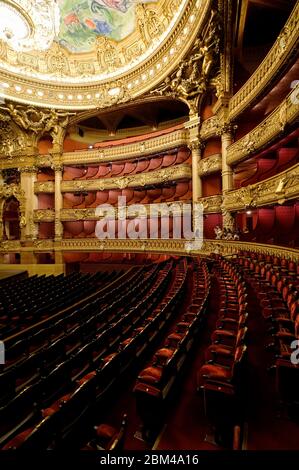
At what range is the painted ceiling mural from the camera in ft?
22.6

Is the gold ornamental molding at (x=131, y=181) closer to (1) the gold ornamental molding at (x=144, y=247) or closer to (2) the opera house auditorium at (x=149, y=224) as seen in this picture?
(2) the opera house auditorium at (x=149, y=224)

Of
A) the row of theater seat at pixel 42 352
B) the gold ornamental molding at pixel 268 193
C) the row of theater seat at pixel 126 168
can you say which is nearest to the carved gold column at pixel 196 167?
the row of theater seat at pixel 126 168

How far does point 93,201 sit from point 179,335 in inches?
304

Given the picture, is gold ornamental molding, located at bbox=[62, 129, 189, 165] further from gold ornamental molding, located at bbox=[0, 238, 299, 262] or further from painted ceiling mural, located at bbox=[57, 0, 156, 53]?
painted ceiling mural, located at bbox=[57, 0, 156, 53]

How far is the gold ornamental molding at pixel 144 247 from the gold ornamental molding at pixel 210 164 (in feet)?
5.31

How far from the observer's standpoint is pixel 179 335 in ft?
5.71

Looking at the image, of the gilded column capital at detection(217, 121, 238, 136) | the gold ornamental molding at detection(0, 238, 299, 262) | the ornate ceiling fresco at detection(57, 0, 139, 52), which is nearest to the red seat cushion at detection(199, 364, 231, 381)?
the gold ornamental molding at detection(0, 238, 299, 262)

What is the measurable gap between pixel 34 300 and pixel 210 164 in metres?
4.60

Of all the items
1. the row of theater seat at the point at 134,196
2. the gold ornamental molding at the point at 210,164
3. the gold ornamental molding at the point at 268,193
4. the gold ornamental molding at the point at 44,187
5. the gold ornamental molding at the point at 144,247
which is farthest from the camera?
the gold ornamental molding at the point at 44,187

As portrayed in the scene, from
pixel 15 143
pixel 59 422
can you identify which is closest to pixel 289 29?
pixel 59 422

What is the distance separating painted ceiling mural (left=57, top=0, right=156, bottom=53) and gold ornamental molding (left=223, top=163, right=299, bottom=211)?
5296mm

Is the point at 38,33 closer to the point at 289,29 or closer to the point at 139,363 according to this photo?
the point at 289,29

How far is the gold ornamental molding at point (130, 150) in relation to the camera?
23.3ft

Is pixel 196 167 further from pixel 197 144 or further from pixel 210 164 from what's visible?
pixel 197 144
